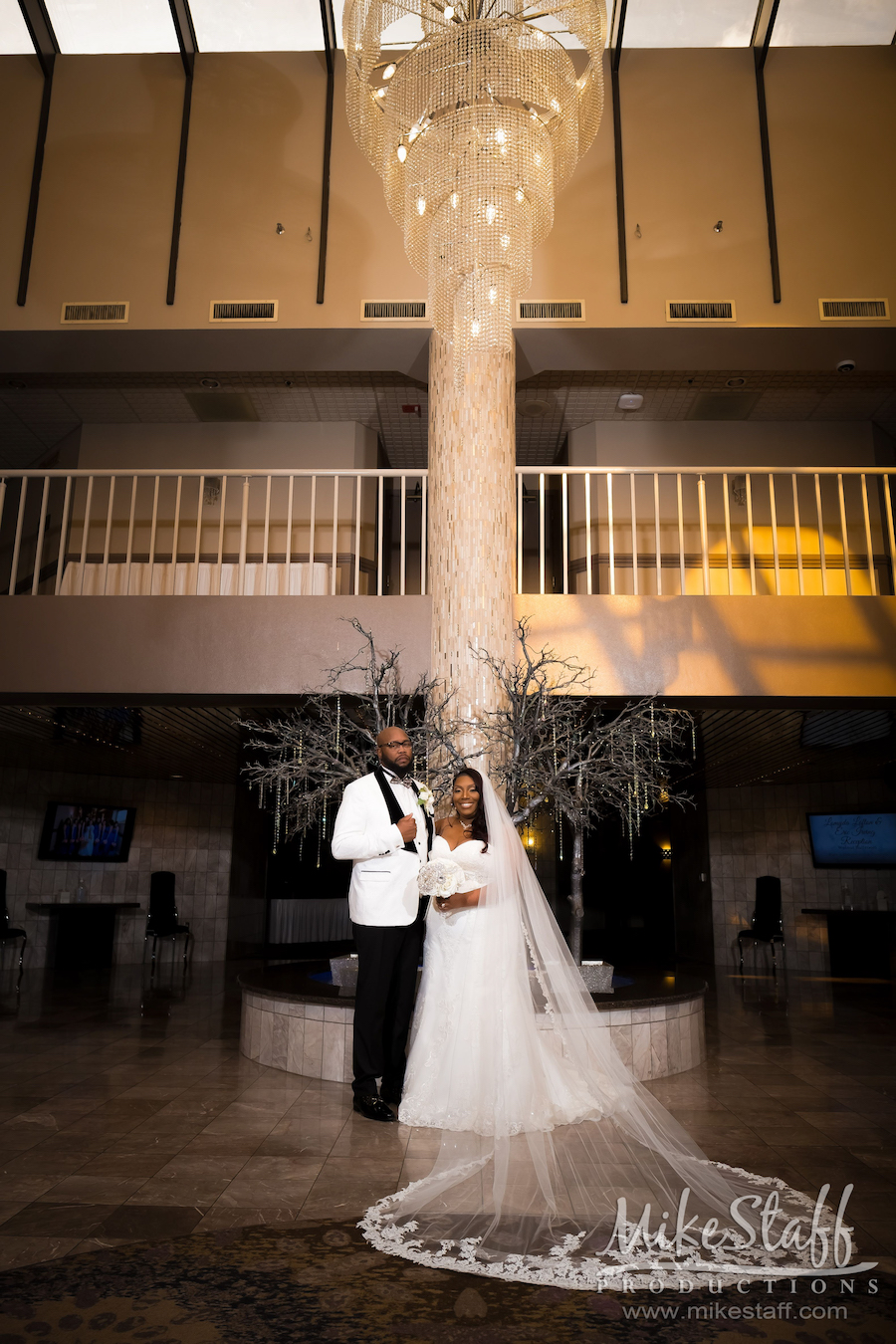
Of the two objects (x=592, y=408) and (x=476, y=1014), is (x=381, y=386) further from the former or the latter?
(x=476, y=1014)

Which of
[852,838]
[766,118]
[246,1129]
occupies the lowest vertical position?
[246,1129]

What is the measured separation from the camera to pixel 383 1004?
393 centimetres

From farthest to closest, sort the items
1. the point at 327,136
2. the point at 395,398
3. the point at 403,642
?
the point at 395,398, the point at 327,136, the point at 403,642

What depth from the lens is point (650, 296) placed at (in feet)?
23.8

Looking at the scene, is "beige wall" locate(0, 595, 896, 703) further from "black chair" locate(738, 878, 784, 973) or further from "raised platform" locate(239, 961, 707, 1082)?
"black chair" locate(738, 878, 784, 973)

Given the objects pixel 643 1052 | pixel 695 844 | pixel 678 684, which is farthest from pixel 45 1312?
pixel 695 844

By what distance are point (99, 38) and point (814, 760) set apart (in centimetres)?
967

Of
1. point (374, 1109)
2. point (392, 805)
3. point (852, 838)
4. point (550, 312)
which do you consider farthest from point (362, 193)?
point (852, 838)

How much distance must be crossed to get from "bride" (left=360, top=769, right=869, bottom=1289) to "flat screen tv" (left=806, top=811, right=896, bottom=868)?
8102 millimetres

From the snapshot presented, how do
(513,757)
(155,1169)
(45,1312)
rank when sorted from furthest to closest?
1. (513,757)
2. (155,1169)
3. (45,1312)

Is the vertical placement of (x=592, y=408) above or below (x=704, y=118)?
below

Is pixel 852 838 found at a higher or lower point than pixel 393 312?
lower

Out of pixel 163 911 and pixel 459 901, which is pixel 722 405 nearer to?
pixel 459 901

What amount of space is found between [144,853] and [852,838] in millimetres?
8902
